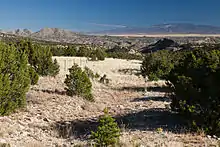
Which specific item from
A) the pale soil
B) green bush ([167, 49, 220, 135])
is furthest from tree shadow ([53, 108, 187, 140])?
green bush ([167, 49, 220, 135])

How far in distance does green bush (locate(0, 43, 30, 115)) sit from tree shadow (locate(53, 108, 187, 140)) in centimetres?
174

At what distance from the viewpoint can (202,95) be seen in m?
8.13

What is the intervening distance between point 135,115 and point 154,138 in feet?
12.0

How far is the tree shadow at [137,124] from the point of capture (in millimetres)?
7977

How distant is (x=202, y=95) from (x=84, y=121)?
4.05m

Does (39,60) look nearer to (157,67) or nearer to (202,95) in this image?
(157,67)

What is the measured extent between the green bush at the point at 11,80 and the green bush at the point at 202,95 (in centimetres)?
543

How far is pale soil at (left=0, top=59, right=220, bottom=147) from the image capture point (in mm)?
6492

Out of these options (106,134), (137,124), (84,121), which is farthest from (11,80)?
(106,134)

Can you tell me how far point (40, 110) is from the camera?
1030cm

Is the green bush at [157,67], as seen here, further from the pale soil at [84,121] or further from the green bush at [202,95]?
the green bush at [202,95]

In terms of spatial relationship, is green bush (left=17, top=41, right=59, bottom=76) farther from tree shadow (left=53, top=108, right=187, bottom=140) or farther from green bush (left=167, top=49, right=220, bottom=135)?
green bush (left=167, top=49, right=220, bottom=135)

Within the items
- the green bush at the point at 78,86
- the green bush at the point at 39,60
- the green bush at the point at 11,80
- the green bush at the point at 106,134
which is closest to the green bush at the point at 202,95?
the green bush at the point at 106,134

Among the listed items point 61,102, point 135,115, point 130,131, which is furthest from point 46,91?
point 130,131
